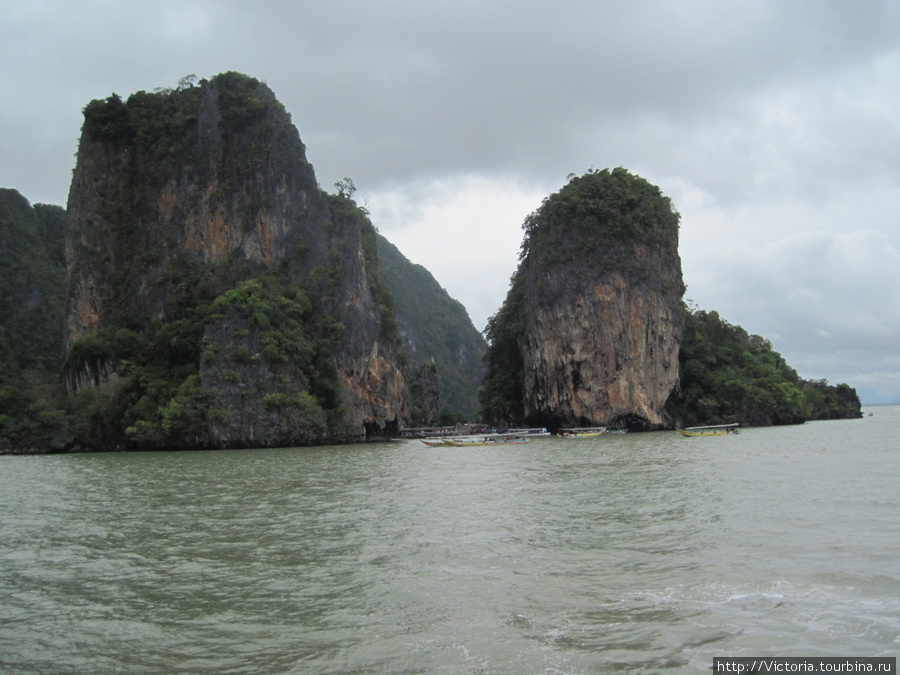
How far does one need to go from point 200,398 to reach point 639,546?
106ft

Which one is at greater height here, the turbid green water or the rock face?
the rock face

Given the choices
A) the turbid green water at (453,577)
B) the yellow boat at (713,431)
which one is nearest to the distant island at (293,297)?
the yellow boat at (713,431)

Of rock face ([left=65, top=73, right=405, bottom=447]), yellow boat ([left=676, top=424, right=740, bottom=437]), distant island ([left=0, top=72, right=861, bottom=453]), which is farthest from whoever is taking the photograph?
rock face ([left=65, top=73, right=405, bottom=447])

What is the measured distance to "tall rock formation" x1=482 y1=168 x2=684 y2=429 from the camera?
4775 cm

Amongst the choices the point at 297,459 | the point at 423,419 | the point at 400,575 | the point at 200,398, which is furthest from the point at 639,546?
the point at 423,419

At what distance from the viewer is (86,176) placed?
5006 cm

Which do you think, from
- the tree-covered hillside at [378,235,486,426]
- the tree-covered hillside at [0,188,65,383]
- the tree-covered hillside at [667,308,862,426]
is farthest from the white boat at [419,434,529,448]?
the tree-covered hillside at [378,235,486,426]

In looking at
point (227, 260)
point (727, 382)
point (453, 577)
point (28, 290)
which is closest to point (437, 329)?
point (28, 290)

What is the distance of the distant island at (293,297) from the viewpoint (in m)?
41.3

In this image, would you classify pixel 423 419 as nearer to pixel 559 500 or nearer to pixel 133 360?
pixel 133 360

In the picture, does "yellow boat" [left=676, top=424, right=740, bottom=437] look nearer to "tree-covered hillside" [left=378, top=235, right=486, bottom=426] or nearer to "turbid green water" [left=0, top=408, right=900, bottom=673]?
"turbid green water" [left=0, top=408, right=900, bottom=673]

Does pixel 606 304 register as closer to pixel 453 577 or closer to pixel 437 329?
pixel 453 577

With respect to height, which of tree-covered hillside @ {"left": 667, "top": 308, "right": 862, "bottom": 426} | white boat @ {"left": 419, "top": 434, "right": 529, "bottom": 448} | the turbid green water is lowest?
white boat @ {"left": 419, "top": 434, "right": 529, "bottom": 448}

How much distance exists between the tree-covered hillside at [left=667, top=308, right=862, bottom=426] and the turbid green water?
37335mm
